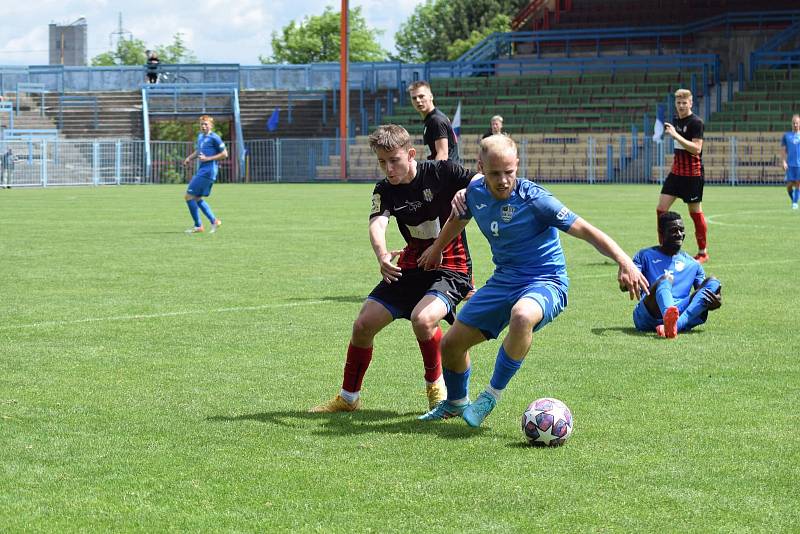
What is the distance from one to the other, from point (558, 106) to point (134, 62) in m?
85.5

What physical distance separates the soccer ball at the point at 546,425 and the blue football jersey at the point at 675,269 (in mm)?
4008

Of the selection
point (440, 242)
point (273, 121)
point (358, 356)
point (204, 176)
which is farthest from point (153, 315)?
point (273, 121)

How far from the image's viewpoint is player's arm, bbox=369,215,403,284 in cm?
622

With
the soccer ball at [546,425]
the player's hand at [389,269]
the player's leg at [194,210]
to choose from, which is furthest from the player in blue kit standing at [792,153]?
the soccer ball at [546,425]

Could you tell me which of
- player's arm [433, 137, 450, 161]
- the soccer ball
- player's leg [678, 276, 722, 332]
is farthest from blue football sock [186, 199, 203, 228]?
the soccer ball

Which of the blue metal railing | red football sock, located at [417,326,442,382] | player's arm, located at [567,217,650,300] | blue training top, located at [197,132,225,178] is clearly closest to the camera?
player's arm, located at [567,217,650,300]

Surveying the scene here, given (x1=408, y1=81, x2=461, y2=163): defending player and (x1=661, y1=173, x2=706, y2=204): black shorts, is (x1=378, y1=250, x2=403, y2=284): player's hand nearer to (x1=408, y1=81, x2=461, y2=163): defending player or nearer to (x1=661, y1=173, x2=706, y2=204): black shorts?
(x1=408, y1=81, x2=461, y2=163): defending player

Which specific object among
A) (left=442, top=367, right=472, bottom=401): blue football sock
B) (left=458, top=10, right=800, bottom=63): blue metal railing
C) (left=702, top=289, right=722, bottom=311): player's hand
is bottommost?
(left=442, top=367, right=472, bottom=401): blue football sock

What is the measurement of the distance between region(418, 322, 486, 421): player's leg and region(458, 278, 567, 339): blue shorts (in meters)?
0.05

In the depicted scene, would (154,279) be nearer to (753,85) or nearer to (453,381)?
(453,381)

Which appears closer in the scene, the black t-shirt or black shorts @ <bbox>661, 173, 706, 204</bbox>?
the black t-shirt

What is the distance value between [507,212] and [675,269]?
12.9 feet

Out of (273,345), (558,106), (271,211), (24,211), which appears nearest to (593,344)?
(273,345)

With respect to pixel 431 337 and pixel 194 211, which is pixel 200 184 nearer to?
pixel 194 211
